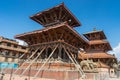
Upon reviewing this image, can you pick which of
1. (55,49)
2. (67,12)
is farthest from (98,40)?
(55,49)

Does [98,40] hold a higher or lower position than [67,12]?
lower

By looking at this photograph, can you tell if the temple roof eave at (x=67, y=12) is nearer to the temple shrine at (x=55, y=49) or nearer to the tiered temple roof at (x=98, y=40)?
the temple shrine at (x=55, y=49)

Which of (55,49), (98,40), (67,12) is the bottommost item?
(55,49)

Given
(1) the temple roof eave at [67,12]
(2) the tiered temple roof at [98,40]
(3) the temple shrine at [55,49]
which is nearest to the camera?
(3) the temple shrine at [55,49]

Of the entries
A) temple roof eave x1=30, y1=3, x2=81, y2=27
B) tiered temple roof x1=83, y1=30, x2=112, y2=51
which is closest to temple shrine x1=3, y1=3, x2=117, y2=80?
temple roof eave x1=30, y1=3, x2=81, y2=27

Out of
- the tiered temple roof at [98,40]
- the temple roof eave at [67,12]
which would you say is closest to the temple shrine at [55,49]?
the temple roof eave at [67,12]

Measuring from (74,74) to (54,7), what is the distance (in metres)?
9.77

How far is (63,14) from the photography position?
63.3ft

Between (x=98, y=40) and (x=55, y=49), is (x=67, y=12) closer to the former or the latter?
(x=55, y=49)

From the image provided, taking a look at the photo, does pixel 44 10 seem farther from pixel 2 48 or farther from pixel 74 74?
pixel 2 48

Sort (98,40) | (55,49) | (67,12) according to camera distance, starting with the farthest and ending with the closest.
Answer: (98,40), (67,12), (55,49)

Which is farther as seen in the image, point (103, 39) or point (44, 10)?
point (103, 39)

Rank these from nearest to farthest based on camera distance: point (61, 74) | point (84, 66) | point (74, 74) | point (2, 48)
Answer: point (61, 74) < point (74, 74) < point (84, 66) < point (2, 48)

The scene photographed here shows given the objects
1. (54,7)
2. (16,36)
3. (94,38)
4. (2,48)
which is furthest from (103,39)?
(2,48)
